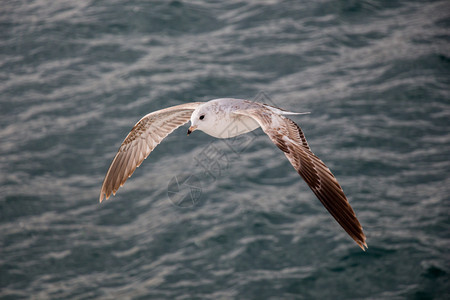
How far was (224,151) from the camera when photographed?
49.3 feet

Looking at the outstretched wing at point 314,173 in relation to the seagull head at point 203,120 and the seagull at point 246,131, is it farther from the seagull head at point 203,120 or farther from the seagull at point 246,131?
the seagull head at point 203,120

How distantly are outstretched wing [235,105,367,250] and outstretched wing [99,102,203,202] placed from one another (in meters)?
1.94

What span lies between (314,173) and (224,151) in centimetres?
712

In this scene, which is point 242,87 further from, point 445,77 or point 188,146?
point 445,77

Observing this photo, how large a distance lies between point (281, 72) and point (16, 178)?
24.9ft

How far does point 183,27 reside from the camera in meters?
18.2

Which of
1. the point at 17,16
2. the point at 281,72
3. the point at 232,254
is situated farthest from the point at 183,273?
the point at 17,16

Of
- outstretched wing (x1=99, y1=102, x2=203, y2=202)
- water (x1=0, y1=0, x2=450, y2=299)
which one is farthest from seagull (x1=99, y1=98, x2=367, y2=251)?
water (x1=0, y1=0, x2=450, y2=299)

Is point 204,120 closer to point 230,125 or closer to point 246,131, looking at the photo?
point 230,125

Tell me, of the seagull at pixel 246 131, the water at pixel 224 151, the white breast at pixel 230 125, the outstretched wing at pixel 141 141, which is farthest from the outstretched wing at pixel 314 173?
the water at pixel 224 151

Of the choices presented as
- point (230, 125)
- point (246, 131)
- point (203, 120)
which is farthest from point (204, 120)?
point (246, 131)

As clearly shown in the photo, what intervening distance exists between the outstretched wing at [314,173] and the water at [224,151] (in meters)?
5.07

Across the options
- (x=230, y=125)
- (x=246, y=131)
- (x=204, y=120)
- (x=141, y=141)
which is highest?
(x=204, y=120)

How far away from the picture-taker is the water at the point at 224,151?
13.1m
